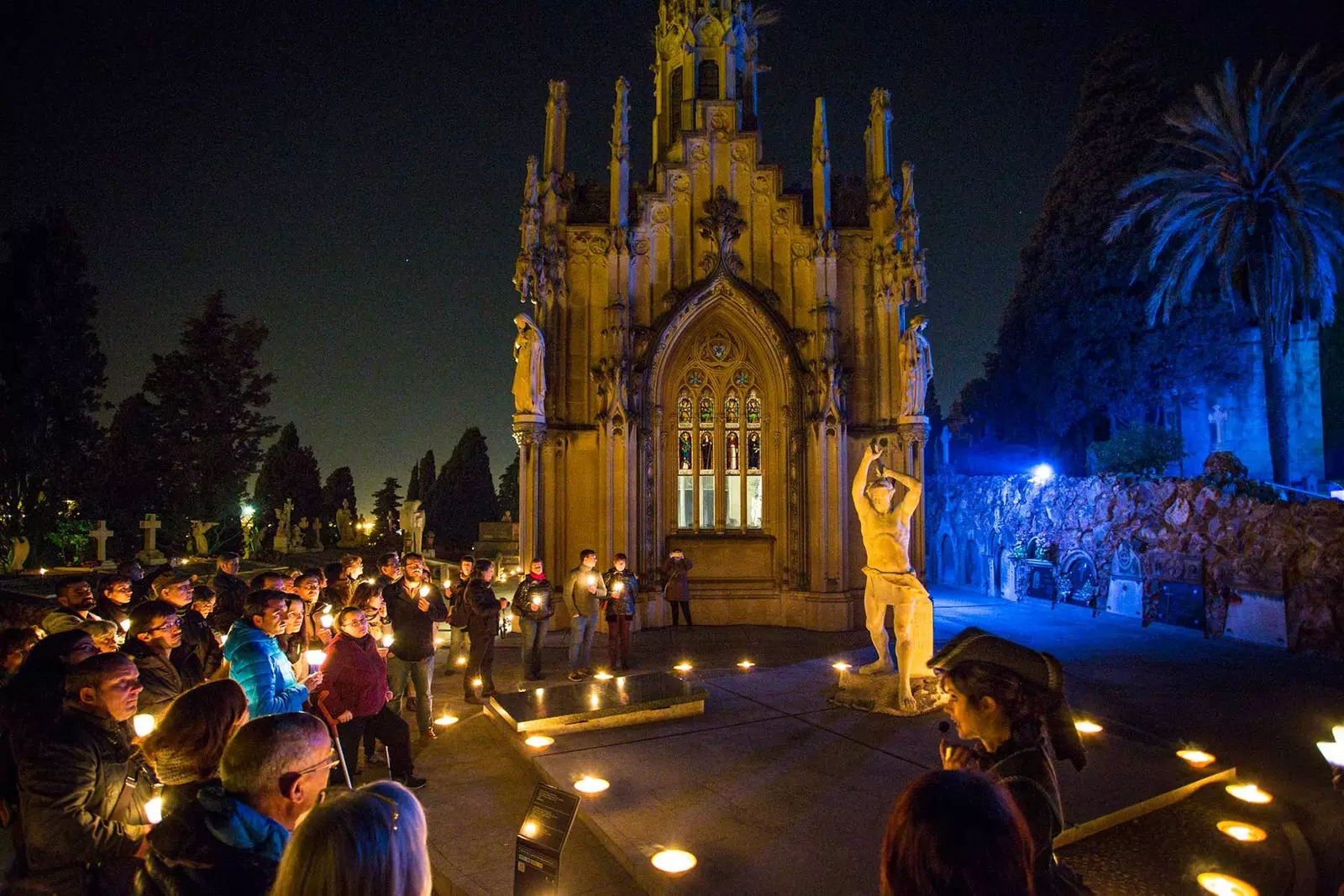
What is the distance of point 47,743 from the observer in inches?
122

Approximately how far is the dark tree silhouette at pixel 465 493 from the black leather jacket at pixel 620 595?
26.3 metres

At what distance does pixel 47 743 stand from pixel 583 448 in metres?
12.8

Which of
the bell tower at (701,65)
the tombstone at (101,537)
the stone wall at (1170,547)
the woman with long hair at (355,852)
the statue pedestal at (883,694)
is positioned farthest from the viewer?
the tombstone at (101,537)

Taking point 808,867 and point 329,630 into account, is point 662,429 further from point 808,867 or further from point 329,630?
point 808,867

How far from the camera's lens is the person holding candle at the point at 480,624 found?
9.09 metres

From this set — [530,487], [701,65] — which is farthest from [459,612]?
[701,65]

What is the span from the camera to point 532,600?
34.0 feet

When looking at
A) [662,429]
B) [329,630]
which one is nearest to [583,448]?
[662,429]

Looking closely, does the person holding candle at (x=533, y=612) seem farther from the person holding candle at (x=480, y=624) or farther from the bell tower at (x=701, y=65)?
the bell tower at (x=701, y=65)

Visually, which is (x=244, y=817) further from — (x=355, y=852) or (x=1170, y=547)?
(x=1170, y=547)

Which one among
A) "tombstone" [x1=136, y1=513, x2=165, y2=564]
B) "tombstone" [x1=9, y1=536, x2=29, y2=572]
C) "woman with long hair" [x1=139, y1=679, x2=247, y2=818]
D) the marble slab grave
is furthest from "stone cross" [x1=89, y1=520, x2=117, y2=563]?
"woman with long hair" [x1=139, y1=679, x2=247, y2=818]

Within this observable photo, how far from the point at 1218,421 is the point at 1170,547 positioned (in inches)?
529

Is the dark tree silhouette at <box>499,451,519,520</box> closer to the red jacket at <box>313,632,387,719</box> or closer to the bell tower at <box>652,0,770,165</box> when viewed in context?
the bell tower at <box>652,0,770,165</box>

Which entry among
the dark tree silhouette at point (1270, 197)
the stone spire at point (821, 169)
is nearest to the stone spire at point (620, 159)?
the stone spire at point (821, 169)
